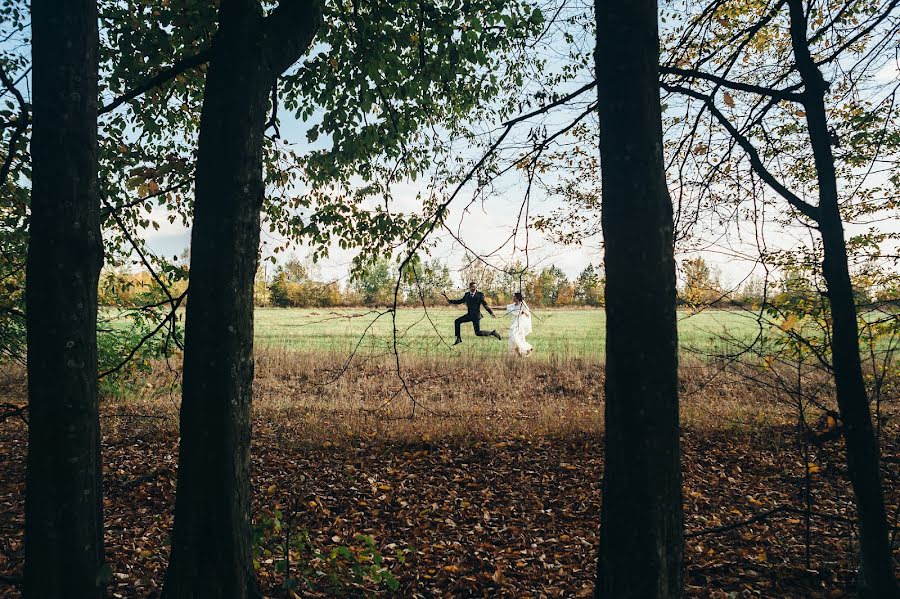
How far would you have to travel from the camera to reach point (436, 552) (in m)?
5.32

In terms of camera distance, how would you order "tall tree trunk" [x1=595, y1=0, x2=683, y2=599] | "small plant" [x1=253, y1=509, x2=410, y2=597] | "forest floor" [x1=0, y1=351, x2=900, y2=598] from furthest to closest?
"forest floor" [x1=0, y1=351, x2=900, y2=598], "small plant" [x1=253, y1=509, x2=410, y2=597], "tall tree trunk" [x1=595, y1=0, x2=683, y2=599]

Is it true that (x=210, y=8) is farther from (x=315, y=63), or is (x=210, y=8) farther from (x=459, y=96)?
(x=459, y=96)

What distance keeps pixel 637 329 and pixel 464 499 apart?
16.2ft

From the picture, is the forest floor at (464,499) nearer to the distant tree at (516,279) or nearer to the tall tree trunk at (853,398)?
the tall tree trunk at (853,398)

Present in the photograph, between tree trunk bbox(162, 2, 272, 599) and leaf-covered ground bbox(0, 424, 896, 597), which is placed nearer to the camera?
tree trunk bbox(162, 2, 272, 599)

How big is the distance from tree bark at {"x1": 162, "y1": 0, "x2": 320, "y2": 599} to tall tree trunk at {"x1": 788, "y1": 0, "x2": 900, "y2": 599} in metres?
4.19

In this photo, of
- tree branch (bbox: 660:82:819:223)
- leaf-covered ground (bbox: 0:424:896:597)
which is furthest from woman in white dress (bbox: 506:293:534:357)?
tree branch (bbox: 660:82:819:223)

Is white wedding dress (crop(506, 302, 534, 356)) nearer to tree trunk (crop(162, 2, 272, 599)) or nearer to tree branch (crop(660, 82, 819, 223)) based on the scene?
tree branch (crop(660, 82, 819, 223))

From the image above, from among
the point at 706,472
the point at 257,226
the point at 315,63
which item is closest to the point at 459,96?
the point at 315,63

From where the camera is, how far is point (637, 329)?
2.50 metres

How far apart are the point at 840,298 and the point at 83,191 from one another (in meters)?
5.26

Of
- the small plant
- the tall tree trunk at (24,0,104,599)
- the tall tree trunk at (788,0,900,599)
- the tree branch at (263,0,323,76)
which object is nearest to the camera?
the tall tree trunk at (24,0,104,599)

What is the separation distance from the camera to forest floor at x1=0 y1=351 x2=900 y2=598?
4641mm

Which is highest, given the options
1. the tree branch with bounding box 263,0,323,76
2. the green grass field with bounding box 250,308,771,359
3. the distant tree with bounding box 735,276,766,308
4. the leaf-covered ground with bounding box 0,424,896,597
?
the tree branch with bounding box 263,0,323,76
